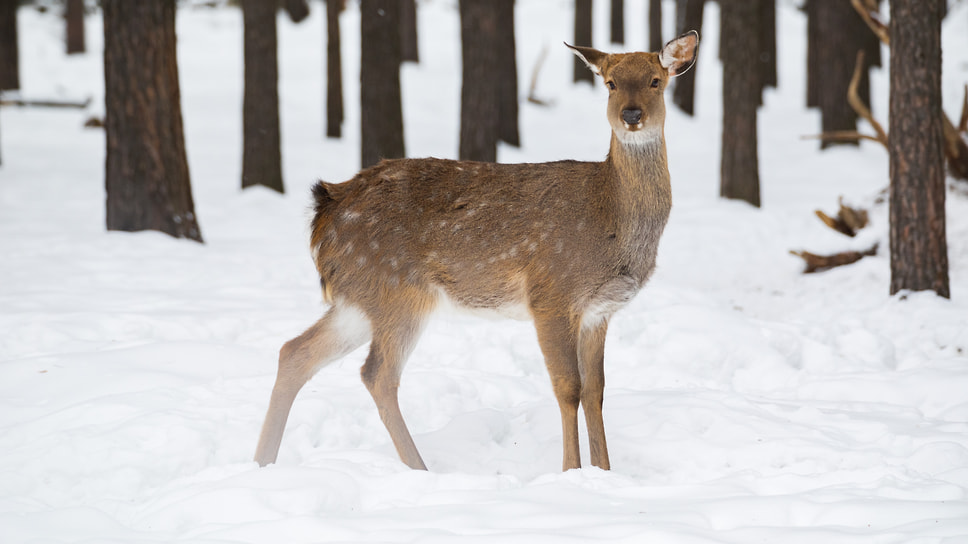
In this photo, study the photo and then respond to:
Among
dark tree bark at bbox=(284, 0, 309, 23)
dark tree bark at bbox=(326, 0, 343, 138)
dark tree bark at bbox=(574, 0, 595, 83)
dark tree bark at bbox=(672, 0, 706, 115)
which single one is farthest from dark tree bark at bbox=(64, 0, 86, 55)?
dark tree bark at bbox=(672, 0, 706, 115)

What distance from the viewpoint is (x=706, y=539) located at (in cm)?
334

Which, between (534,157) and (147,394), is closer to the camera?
(147,394)

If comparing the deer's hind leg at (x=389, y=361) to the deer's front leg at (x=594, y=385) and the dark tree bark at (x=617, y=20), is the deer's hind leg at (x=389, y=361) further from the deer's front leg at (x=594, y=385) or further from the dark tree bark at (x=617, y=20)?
the dark tree bark at (x=617, y=20)

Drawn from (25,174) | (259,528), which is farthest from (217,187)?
(259,528)

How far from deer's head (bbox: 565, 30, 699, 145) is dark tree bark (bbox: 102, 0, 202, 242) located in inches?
212

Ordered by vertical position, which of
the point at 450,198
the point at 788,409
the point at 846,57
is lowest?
the point at 788,409

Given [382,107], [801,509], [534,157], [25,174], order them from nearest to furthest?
1. [801,509]
2. [382,107]
3. [25,174]
4. [534,157]

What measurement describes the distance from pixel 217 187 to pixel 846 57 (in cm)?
1062

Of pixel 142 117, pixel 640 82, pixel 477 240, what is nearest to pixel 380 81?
pixel 142 117

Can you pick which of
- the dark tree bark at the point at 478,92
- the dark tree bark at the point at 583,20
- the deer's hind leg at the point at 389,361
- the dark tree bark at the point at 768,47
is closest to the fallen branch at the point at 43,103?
the dark tree bark at the point at 478,92

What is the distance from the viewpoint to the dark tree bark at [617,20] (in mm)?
23906

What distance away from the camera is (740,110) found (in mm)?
12266

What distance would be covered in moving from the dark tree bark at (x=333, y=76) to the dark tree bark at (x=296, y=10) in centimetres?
1100

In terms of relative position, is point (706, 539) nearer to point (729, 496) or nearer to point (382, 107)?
point (729, 496)
